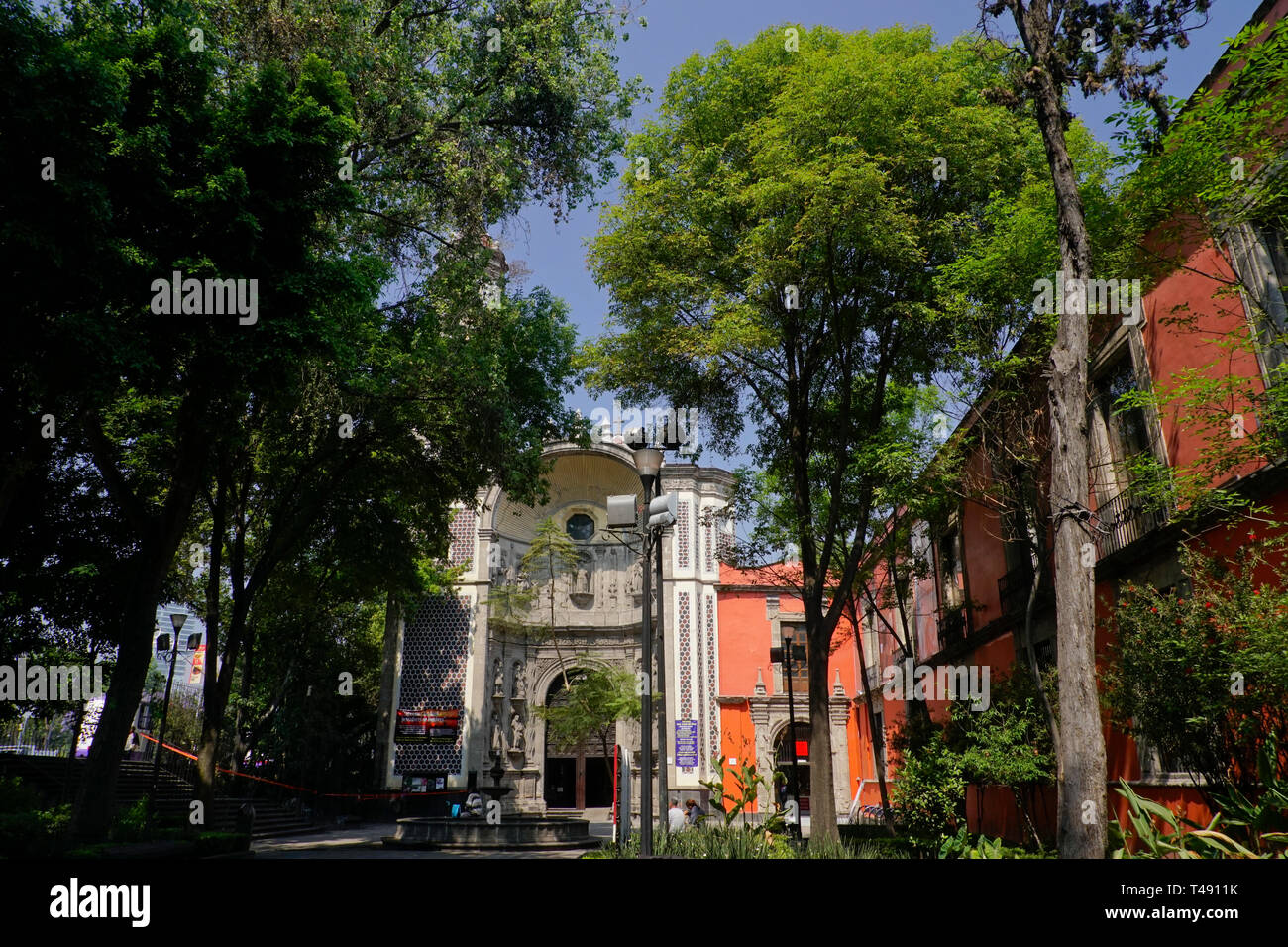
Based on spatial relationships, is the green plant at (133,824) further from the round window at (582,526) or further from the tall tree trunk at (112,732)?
the round window at (582,526)

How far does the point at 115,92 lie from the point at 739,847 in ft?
34.5

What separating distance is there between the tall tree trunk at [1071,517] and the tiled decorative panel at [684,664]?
20287 mm

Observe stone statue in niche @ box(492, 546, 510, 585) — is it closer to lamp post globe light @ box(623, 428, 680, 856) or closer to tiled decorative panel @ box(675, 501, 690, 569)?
tiled decorative panel @ box(675, 501, 690, 569)

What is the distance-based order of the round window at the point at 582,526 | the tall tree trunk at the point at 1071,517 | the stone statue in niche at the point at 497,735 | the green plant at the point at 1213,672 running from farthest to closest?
the round window at the point at 582,526 → the stone statue in niche at the point at 497,735 → the green plant at the point at 1213,672 → the tall tree trunk at the point at 1071,517

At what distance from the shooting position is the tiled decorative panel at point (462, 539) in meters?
29.2

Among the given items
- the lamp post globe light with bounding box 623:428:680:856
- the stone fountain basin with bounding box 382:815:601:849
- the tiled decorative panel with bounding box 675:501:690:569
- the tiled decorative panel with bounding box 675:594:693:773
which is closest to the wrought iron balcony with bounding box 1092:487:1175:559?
the lamp post globe light with bounding box 623:428:680:856

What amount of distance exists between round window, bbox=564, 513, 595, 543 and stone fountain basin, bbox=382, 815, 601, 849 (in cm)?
1535

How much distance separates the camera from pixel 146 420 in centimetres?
1371

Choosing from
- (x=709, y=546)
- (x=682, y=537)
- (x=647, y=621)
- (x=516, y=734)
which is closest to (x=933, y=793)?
(x=647, y=621)

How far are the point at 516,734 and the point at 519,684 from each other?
183 centimetres

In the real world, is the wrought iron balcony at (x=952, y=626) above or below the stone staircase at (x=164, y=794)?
above

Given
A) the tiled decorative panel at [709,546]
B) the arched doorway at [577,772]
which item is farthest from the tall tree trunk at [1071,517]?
the arched doorway at [577,772]

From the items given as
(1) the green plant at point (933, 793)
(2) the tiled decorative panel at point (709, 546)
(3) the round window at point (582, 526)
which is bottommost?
(1) the green plant at point (933, 793)

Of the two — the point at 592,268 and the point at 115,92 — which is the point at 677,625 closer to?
the point at 592,268
